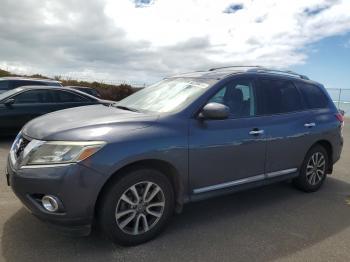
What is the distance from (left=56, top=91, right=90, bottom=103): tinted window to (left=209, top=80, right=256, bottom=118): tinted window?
6.26 m

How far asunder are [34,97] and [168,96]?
6.01 metres

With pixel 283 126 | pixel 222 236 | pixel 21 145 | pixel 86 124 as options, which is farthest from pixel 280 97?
pixel 21 145

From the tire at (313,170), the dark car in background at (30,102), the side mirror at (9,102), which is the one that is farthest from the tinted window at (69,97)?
the tire at (313,170)

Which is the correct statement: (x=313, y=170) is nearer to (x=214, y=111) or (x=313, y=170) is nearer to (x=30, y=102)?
(x=214, y=111)

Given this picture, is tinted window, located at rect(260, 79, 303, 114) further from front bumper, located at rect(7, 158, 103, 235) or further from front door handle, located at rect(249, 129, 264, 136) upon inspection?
front bumper, located at rect(7, 158, 103, 235)

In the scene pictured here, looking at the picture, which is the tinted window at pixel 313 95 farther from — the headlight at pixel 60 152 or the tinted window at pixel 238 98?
the headlight at pixel 60 152

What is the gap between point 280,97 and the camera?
5250 millimetres

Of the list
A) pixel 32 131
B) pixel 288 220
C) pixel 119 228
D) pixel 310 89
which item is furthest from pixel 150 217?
pixel 310 89

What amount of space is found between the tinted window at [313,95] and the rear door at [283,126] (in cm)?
15

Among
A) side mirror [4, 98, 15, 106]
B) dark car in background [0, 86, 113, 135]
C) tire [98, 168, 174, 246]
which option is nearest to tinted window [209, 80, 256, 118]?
tire [98, 168, 174, 246]

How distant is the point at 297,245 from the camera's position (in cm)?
396

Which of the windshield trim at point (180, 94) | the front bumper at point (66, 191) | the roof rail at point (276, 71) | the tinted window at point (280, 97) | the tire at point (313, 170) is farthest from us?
the tire at point (313, 170)

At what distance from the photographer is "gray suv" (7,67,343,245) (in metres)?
3.40

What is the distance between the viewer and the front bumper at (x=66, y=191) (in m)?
3.32
